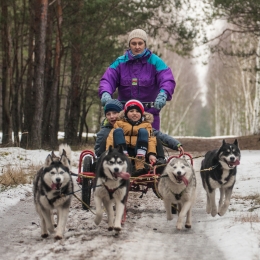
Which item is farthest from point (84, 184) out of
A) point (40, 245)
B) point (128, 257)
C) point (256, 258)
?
point (256, 258)

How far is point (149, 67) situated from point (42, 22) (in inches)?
335

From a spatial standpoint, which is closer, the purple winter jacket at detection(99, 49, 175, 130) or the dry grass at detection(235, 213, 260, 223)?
the dry grass at detection(235, 213, 260, 223)

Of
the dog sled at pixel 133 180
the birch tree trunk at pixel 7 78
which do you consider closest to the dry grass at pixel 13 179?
the dog sled at pixel 133 180

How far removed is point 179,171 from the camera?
5.52 m

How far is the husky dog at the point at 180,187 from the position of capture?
18.3 ft

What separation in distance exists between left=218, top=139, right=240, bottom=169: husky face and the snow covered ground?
63 centimetres

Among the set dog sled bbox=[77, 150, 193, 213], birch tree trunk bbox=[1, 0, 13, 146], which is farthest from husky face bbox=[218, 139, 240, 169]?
birch tree trunk bbox=[1, 0, 13, 146]

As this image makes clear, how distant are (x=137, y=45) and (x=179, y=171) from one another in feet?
7.24

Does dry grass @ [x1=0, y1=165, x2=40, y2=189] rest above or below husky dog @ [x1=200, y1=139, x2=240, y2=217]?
below

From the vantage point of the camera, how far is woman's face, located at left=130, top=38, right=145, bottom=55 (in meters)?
6.95

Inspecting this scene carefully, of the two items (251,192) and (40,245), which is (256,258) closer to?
(40,245)

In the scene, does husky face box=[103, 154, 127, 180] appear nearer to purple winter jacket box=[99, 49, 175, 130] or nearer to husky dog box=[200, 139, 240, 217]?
husky dog box=[200, 139, 240, 217]

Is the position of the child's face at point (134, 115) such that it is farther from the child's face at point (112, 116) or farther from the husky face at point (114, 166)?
the husky face at point (114, 166)

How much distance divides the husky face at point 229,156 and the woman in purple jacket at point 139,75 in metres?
1.17
